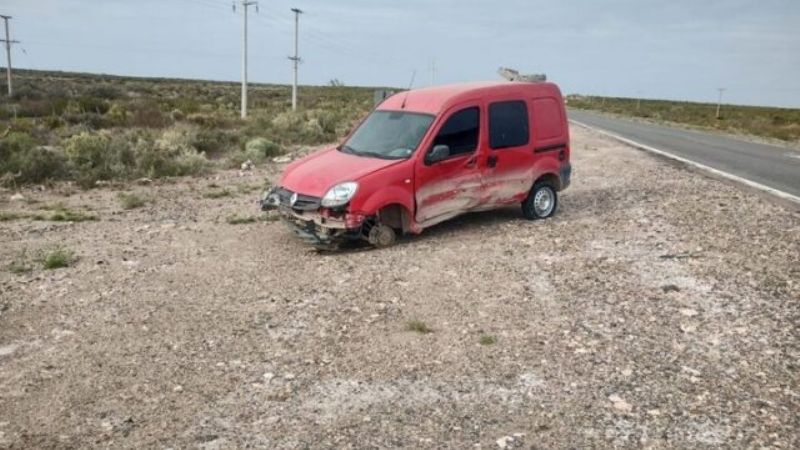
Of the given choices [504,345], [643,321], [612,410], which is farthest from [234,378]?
[643,321]

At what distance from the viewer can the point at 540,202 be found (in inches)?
389

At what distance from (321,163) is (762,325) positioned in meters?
5.21

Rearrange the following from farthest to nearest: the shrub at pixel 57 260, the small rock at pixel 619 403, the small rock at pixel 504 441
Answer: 1. the shrub at pixel 57 260
2. the small rock at pixel 619 403
3. the small rock at pixel 504 441

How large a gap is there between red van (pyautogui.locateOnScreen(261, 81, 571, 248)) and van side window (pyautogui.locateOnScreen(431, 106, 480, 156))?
1cm

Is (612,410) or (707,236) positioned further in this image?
(707,236)

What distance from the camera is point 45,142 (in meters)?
20.8

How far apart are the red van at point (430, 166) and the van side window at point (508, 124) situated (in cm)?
1

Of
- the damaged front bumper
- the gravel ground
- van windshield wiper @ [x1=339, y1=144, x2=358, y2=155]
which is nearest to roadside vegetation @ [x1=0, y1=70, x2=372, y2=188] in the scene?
the gravel ground

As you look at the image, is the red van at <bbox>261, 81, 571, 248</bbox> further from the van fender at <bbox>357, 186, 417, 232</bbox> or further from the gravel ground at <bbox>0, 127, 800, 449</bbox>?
the gravel ground at <bbox>0, 127, 800, 449</bbox>

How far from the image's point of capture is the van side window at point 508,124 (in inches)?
352

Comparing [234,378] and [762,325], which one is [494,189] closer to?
[762,325]

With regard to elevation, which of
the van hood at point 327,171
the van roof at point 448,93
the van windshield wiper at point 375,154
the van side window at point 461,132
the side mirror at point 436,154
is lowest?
the van hood at point 327,171

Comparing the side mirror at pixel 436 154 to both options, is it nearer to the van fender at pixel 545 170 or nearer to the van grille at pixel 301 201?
the van grille at pixel 301 201

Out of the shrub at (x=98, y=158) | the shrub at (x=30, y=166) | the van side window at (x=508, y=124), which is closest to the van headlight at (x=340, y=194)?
the van side window at (x=508, y=124)
